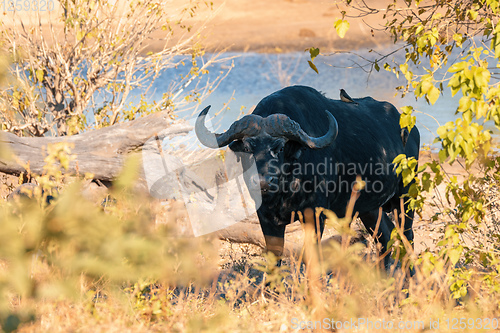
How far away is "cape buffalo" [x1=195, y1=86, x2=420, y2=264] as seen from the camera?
14.6ft

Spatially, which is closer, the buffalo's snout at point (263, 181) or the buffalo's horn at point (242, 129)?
the buffalo's snout at point (263, 181)

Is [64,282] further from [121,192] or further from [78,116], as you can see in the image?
[78,116]

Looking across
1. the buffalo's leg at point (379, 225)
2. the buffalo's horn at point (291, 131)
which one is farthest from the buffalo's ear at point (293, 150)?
the buffalo's leg at point (379, 225)

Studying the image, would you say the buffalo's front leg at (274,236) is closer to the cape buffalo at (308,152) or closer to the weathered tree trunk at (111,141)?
the cape buffalo at (308,152)

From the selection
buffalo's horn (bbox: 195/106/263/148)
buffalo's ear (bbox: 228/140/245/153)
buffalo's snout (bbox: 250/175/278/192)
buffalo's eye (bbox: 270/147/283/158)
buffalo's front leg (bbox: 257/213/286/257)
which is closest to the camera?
buffalo's snout (bbox: 250/175/278/192)

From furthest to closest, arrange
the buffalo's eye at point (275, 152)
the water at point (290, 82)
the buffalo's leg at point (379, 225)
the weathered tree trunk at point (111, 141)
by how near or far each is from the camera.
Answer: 1. the water at point (290, 82)
2. the weathered tree trunk at point (111, 141)
3. the buffalo's leg at point (379, 225)
4. the buffalo's eye at point (275, 152)

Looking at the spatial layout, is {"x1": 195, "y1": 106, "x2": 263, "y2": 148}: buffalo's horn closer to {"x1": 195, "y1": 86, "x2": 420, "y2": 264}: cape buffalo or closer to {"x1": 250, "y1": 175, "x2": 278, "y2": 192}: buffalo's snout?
{"x1": 195, "y1": 86, "x2": 420, "y2": 264}: cape buffalo

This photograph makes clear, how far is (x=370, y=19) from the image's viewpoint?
27.9 meters

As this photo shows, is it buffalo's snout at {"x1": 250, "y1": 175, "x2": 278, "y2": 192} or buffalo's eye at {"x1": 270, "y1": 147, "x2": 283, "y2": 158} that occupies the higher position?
buffalo's eye at {"x1": 270, "y1": 147, "x2": 283, "y2": 158}

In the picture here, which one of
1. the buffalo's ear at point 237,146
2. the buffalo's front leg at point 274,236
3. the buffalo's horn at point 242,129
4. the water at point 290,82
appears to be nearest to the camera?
the buffalo's horn at point 242,129

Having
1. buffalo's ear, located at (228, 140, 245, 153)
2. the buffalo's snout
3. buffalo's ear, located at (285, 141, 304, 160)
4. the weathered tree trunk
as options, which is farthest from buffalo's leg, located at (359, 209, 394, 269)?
the weathered tree trunk

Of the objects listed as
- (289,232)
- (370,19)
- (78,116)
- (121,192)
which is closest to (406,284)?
(289,232)

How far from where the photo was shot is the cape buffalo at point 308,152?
445cm

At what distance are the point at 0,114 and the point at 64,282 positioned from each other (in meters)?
6.68
